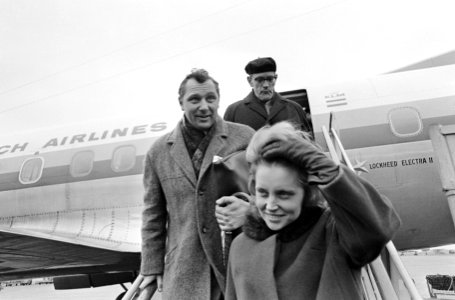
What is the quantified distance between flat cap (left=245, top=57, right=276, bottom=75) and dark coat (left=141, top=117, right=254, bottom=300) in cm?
104

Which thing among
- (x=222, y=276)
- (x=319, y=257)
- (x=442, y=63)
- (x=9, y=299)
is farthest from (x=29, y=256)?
(x=9, y=299)

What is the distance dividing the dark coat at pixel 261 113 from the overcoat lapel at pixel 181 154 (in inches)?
43.6

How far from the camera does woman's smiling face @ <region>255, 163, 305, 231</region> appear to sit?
53.3 inches

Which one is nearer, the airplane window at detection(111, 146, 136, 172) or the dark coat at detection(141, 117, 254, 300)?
the dark coat at detection(141, 117, 254, 300)

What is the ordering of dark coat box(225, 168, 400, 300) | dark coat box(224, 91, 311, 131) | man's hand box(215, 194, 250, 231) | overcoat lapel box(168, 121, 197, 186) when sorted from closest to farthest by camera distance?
1. dark coat box(225, 168, 400, 300)
2. man's hand box(215, 194, 250, 231)
3. overcoat lapel box(168, 121, 197, 186)
4. dark coat box(224, 91, 311, 131)

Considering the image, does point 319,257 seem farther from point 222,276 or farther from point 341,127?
point 341,127

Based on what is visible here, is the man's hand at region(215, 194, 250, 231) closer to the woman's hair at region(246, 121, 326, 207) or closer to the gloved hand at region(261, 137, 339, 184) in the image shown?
the woman's hair at region(246, 121, 326, 207)

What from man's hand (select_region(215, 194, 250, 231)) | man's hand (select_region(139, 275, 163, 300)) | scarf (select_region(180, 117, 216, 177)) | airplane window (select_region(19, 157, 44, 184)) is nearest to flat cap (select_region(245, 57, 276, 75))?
scarf (select_region(180, 117, 216, 177))

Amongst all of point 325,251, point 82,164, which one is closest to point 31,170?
point 82,164

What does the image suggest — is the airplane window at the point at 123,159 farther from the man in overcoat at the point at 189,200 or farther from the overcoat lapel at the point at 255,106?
the man in overcoat at the point at 189,200

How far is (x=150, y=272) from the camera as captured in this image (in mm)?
2195

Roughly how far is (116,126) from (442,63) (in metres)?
6.18

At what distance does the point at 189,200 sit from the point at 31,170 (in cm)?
655

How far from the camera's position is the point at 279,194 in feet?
4.53
